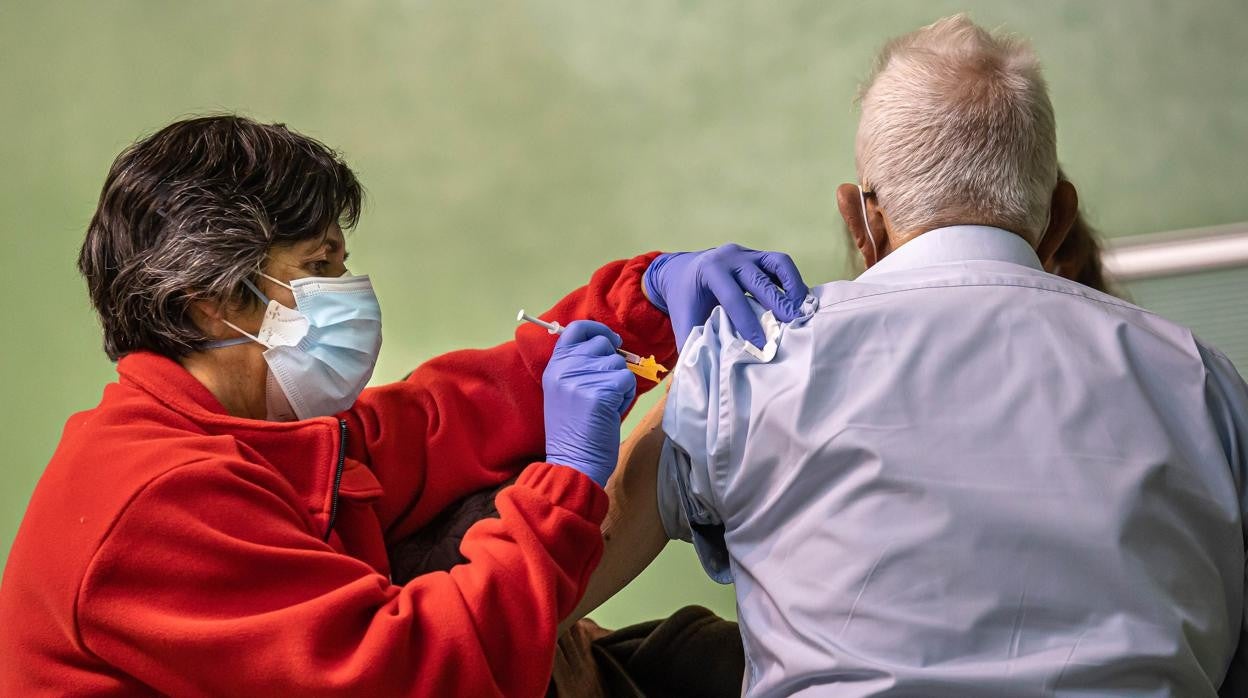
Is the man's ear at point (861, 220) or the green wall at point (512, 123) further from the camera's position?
the green wall at point (512, 123)

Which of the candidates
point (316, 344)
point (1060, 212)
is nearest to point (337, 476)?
point (316, 344)

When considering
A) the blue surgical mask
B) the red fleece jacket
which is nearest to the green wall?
the blue surgical mask

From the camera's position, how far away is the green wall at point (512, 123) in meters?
2.72

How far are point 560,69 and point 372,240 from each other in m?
0.57

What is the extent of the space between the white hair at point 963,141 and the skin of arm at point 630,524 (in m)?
0.43

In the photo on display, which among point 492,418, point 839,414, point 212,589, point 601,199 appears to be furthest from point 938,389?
point 601,199

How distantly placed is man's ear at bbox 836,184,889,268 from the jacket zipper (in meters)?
0.68

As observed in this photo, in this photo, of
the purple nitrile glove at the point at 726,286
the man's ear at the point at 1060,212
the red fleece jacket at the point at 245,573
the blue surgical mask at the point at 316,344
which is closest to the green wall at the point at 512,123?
the purple nitrile glove at the point at 726,286

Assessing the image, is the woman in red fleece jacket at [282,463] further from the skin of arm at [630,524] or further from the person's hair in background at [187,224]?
the skin of arm at [630,524]

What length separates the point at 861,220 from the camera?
5.29 feet

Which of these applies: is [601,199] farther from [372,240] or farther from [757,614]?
[757,614]

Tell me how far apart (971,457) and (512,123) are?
174cm

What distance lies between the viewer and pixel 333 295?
1.56 m

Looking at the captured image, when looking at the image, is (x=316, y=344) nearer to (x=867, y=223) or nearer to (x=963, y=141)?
(x=867, y=223)
